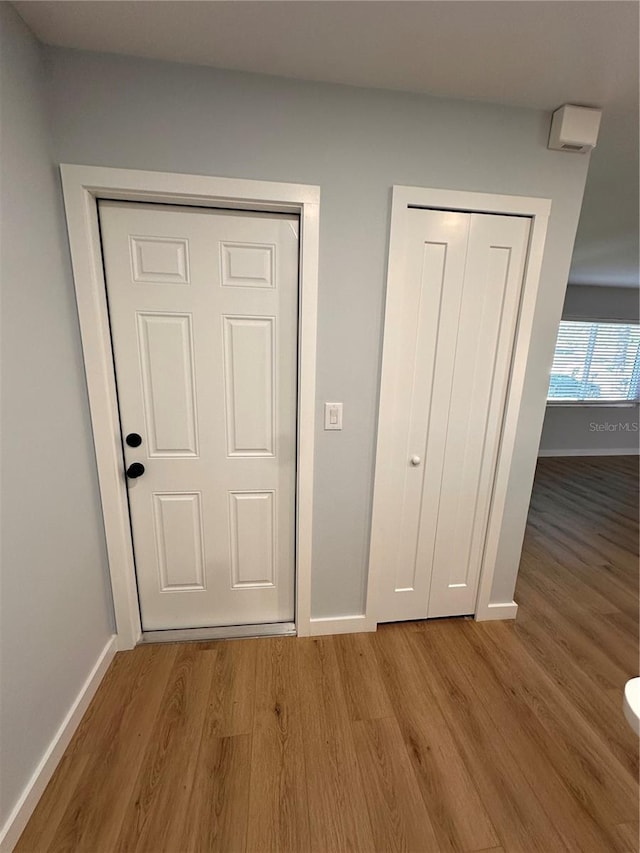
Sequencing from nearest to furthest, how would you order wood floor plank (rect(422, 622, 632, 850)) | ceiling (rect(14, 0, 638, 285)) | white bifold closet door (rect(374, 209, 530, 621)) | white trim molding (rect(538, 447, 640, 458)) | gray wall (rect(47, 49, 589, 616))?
ceiling (rect(14, 0, 638, 285)) → wood floor plank (rect(422, 622, 632, 850)) → gray wall (rect(47, 49, 589, 616)) → white bifold closet door (rect(374, 209, 530, 621)) → white trim molding (rect(538, 447, 640, 458))

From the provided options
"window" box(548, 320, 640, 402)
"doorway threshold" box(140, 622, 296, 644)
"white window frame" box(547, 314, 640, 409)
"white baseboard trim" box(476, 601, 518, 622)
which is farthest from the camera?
"window" box(548, 320, 640, 402)

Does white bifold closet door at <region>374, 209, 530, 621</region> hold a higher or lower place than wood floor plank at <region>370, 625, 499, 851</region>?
higher

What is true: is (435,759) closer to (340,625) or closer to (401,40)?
(340,625)

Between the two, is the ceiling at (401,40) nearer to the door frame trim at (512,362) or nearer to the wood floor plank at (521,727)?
the door frame trim at (512,362)

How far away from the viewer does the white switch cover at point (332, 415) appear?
1556mm

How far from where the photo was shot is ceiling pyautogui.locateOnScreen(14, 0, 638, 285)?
1007 mm

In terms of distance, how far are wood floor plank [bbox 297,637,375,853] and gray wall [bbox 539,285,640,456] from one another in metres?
4.88

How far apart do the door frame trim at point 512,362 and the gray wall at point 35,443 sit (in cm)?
124

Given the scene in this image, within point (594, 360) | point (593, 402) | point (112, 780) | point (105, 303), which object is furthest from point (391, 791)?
point (594, 360)

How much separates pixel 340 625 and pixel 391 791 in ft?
2.22

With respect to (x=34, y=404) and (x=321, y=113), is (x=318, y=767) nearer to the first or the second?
(x=34, y=404)

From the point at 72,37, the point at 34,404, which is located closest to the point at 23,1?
the point at 72,37

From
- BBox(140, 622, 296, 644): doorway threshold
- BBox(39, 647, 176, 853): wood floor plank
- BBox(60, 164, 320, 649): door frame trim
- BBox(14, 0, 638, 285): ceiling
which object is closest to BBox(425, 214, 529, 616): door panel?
BBox(14, 0, 638, 285): ceiling

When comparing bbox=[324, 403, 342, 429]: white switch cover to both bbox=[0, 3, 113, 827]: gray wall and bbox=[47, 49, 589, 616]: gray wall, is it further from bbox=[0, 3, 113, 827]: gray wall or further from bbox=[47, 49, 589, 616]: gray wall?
bbox=[0, 3, 113, 827]: gray wall
